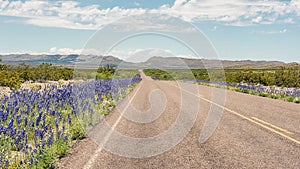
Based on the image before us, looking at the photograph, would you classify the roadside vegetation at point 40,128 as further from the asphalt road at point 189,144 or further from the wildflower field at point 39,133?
the asphalt road at point 189,144

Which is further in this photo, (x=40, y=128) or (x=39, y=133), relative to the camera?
(x=40, y=128)

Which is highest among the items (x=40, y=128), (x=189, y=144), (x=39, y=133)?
(x=39, y=133)

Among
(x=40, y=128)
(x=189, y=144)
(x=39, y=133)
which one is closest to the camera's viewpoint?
(x=39, y=133)

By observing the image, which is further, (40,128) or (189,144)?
(40,128)

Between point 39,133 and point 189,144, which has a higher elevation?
point 39,133

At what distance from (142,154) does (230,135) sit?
2.82 m

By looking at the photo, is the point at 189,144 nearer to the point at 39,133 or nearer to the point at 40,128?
the point at 39,133

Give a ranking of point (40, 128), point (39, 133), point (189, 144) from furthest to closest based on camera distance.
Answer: point (40, 128) → point (189, 144) → point (39, 133)

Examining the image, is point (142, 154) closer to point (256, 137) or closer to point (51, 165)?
point (51, 165)

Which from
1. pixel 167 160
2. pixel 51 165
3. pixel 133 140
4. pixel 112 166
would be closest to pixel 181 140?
pixel 133 140

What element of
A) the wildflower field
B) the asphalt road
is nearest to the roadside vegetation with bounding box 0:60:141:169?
the wildflower field

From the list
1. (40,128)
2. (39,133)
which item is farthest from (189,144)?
(40,128)

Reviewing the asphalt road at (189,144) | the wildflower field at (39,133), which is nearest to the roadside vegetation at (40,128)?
the wildflower field at (39,133)

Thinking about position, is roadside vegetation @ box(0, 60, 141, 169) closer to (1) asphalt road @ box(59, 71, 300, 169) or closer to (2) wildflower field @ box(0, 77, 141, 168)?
(2) wildflower field @ box(0, 77, 141, 168)
